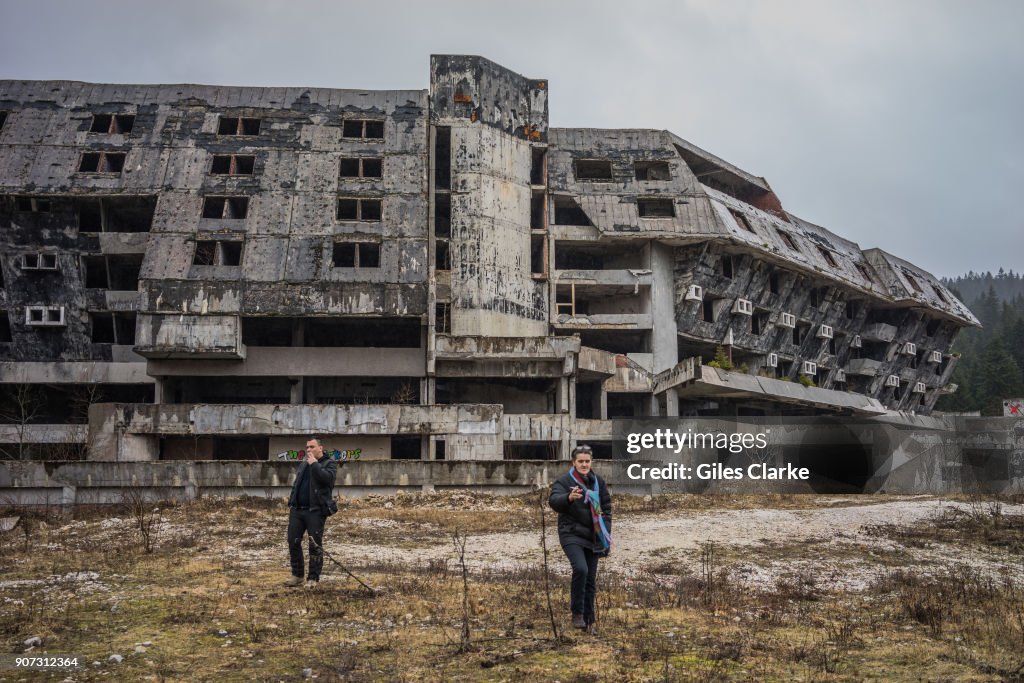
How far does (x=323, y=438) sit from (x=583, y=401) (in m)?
15.1

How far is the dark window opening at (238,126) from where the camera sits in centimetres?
4406

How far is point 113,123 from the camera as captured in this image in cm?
4394

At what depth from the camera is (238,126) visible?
44.1 metres

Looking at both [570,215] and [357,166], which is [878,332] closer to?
[570,215]

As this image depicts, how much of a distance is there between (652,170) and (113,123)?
27.4m

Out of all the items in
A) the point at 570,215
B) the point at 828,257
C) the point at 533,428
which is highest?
the point at 570,215

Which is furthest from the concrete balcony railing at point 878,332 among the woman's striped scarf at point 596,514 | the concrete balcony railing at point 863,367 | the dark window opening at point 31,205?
the woman's striped scarf at point 596,514

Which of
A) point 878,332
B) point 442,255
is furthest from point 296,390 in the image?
point 878,332

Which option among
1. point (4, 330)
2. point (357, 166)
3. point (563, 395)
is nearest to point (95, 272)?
point (4, 330)

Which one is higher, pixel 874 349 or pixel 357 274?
pixel 357 274

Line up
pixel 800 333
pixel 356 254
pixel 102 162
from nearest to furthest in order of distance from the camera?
pixel 356 254 → pixel 102 162 → pixel 800 333

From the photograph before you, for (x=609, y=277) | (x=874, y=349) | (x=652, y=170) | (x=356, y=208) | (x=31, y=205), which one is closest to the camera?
(x=356, y=208)

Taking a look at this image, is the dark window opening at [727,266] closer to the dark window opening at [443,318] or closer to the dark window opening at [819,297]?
the dark window opening at [819,297]

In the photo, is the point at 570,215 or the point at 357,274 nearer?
the point at 357,274
